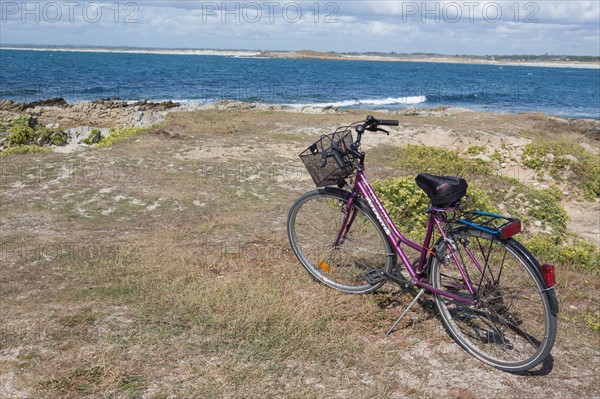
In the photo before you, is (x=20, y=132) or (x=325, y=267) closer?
(x=325, y=267)

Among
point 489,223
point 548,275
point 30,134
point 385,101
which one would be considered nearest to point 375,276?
point 489,223

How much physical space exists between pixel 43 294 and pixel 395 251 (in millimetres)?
3555

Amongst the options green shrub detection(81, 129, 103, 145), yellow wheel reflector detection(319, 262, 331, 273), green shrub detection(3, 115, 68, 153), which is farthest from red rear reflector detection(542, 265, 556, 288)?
green shrub detection(3, 115, 68, 153)

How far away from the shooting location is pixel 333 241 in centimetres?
563

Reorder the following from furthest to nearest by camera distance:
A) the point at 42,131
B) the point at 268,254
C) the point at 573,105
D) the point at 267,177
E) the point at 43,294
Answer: the point at 573,105 < the point at 42,131 < the point at 267,177 < the point at 268,254 < the point at 43,294

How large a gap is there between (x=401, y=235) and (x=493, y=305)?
99cm

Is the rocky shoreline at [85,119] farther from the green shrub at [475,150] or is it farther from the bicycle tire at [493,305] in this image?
the bicycle tire at [493,305]

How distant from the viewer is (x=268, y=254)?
6.28 metres

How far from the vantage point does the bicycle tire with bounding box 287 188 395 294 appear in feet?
16.6

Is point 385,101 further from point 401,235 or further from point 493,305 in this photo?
point 493,305

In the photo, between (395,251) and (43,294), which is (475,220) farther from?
(43,294)

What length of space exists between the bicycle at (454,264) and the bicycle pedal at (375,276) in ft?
0.03

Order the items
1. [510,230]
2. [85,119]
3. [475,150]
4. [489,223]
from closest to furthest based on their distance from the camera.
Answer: [510,230]
[489,223]
[475,150]
[85,119]

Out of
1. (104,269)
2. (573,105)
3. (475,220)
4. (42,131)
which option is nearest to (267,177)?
(104,269)
